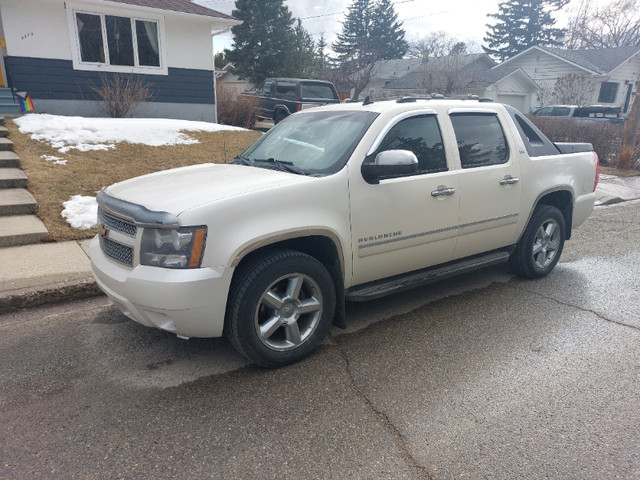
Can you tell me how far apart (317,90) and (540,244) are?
468 inches

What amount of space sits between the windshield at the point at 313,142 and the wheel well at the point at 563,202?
2553 mm

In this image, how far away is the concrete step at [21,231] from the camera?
18.3 feet

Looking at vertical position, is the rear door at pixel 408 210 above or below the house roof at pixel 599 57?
below

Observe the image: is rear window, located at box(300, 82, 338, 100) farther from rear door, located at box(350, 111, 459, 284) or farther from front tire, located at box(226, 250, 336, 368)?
front tire, located at box(226, 250, 336, 368)

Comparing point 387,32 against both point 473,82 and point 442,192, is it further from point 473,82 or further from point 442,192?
point 442,192

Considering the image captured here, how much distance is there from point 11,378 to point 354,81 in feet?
108

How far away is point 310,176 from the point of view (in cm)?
350

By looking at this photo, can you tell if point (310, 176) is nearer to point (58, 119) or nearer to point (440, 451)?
point (440, 451)

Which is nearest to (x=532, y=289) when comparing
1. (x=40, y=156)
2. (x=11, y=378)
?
(x=11, y=378)

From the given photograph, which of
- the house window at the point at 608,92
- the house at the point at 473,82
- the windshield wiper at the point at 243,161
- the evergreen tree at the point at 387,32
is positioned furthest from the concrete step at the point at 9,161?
the evergreen tree at the point at 387,32

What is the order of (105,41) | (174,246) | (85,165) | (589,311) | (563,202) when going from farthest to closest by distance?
(105,41), (85,165), (563,202), (589,311), (174,246)

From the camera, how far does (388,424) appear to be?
2.81 m

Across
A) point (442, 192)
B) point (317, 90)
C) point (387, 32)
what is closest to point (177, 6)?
point (317, 90)

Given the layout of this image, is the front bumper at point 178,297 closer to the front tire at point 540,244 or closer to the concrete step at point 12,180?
the front tire at point 540,244
